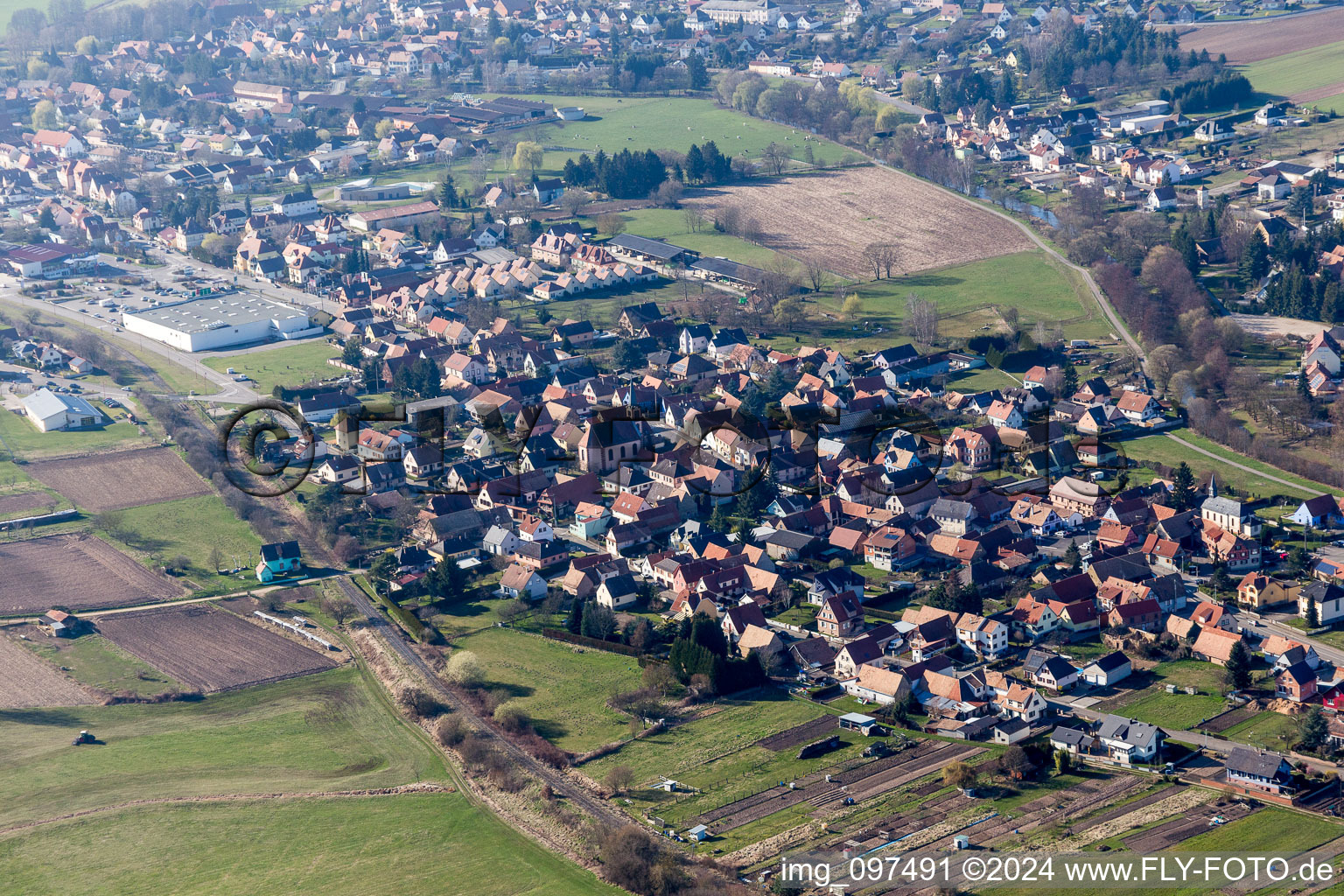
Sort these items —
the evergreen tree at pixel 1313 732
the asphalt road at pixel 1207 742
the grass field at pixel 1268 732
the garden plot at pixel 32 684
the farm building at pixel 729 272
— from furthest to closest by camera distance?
the farm building at pixel 729 272 < the garden plot at pixel 32 684 < the grass field at pixel 1268 732 < the evergreen tree at pixel 1313 732 < the asphalt road at pixel 1207 742

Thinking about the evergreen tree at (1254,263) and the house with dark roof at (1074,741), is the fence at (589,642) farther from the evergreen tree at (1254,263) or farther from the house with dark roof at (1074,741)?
the evergreen tree at (1254,263)

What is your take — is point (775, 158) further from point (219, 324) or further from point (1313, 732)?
point (1313, 732)

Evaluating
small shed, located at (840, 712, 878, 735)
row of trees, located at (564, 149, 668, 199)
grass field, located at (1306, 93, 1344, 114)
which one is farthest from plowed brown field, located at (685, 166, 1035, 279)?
small shed, located at (840, 712, 878, 735)

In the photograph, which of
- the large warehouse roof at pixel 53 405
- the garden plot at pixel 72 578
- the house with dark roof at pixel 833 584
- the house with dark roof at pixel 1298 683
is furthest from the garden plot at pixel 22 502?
the house with dark roof at pixel 1298 683

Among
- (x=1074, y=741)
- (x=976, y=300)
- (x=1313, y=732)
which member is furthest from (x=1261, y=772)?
(x=976, y=300)

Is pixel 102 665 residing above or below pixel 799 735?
above

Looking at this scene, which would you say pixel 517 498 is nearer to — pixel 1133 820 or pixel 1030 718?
pixel 1030 718

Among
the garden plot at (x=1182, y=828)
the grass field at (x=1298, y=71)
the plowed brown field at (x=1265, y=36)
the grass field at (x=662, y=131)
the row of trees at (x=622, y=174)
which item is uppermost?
the plowed brown field at (x=1265, y=36)
